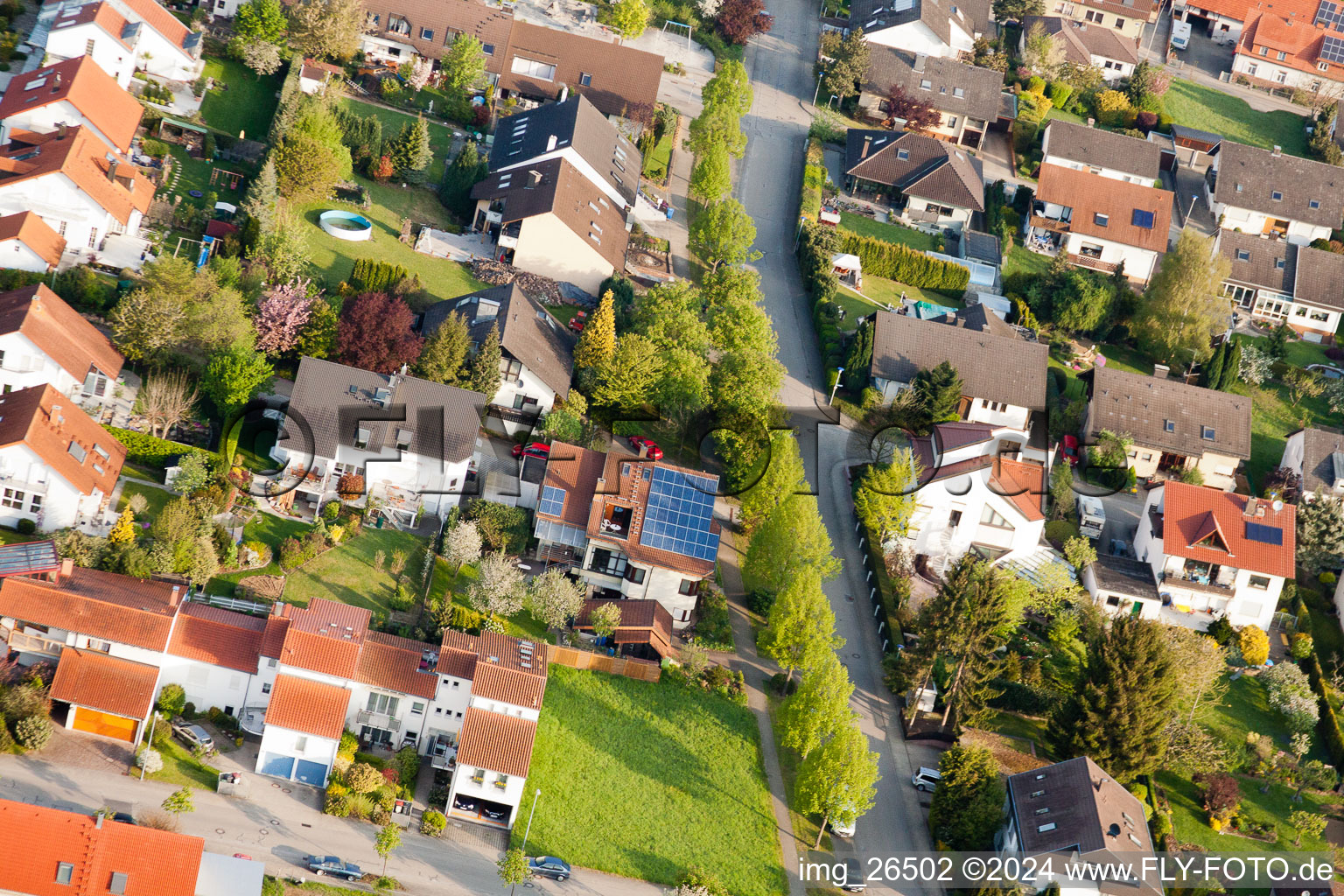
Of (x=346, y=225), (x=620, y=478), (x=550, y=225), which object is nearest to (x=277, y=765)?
(x=620, y=478)

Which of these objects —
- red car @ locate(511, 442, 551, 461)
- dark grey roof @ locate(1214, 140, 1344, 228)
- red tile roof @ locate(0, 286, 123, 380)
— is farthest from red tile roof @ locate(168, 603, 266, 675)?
dark grey roof @ locate(1214, 140, 1344, 228)

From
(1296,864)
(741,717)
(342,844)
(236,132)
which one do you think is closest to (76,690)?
(342,844)

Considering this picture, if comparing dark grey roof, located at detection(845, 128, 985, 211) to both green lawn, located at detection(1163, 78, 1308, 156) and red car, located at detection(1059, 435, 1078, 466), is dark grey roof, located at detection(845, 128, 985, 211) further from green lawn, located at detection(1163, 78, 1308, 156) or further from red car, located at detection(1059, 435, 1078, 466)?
green lawn, located at detection(1163, 78, 1308, 156)

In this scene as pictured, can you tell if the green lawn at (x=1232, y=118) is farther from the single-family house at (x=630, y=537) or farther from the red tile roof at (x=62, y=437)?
the red tile roof at (x=62, y=437)

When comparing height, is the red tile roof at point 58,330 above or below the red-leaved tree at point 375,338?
below

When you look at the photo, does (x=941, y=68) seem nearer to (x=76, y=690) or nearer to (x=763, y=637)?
(x=763, y=637)

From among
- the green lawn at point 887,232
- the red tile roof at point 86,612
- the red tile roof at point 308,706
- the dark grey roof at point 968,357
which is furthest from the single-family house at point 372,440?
the green lawn at point 887,232
